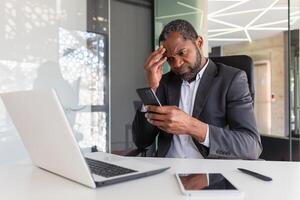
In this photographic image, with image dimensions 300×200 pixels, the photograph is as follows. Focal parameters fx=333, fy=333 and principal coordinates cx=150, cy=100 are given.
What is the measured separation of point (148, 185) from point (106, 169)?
177 mm

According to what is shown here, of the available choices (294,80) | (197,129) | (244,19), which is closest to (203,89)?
(197,129)

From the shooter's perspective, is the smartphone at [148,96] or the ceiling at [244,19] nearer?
the smartphone at [148,96]

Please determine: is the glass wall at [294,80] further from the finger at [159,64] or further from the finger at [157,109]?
the finger at [157,109]

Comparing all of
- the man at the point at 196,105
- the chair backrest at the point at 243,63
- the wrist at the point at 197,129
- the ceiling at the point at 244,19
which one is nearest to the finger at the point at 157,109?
the man at the point at 196,105

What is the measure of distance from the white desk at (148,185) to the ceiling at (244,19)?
3.03 m

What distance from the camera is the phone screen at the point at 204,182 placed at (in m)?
0.78

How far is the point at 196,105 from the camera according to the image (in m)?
1.56

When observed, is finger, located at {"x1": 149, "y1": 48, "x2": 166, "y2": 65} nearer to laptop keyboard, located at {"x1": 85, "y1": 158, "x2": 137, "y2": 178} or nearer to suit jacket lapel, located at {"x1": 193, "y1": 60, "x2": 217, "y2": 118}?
suit jacket lapel, located at {"x1": 193, "y1": 60, "x2": 217, "y2": 118}

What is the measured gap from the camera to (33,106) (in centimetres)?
80

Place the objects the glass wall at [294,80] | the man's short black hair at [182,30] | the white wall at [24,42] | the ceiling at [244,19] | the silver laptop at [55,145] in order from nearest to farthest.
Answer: the silver laptop at [55,145], the man's short black hair at [182,30], the white wall at [24,42], the glass wall at [294,80], the ceiling at [244,19]

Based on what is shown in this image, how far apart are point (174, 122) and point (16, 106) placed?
561 mm

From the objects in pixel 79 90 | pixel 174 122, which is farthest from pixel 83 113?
pixel 174 122

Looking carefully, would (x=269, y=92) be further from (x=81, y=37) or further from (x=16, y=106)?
(x=16, y=106)

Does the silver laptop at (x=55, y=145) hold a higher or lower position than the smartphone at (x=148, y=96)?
lower
